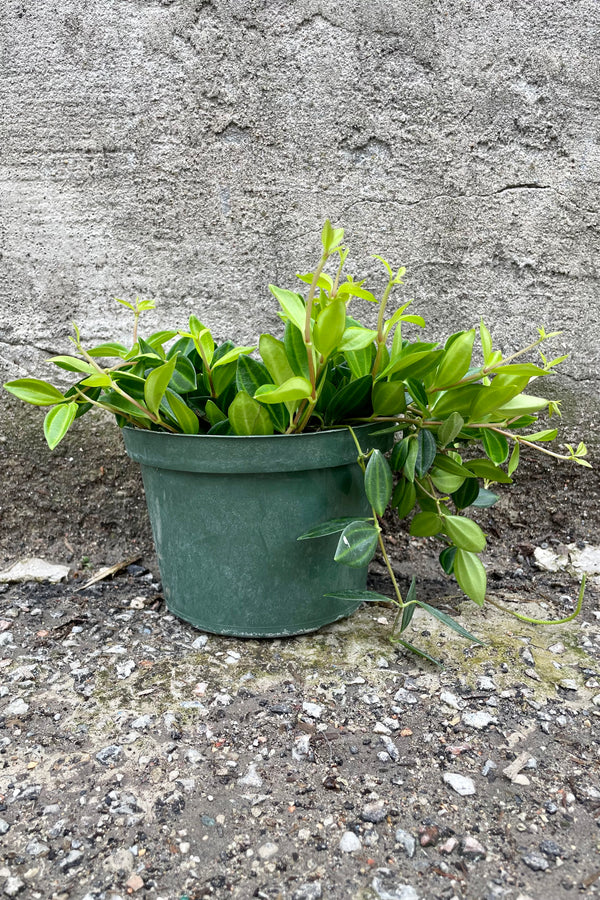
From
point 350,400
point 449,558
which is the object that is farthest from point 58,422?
point 449,558

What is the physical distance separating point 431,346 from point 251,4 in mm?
850

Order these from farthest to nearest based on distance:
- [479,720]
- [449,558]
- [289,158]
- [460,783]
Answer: [289,158]
[449,558]
[479,720]
[460,783]

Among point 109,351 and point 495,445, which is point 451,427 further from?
point 109,351

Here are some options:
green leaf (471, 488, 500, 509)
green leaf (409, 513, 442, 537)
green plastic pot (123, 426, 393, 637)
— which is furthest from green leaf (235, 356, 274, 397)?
green leaf (471, 488, 500, 509)

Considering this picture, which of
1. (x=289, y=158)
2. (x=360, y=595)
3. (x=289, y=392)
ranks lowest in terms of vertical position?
(x=360, y=595)

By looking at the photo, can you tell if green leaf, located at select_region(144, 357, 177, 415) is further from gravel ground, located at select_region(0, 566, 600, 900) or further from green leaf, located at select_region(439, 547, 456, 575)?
green leaf, located at select_region(439, 547, 456, 575)

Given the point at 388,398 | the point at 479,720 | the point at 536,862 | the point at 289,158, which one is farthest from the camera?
the point at 289,158

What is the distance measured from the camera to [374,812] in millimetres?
770

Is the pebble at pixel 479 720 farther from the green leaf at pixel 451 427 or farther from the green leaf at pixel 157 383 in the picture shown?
the green leaf at pixel 157 383

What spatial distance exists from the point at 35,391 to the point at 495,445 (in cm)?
74

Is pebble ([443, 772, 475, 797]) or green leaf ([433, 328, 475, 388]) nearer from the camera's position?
pebble ([443, 772, 475, 797])

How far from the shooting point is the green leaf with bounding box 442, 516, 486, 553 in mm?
1027

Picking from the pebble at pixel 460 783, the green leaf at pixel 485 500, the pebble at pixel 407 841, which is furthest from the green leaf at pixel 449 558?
the pebble at pixel 407 841

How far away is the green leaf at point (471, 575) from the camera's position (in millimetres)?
1042
